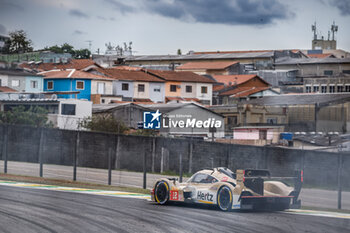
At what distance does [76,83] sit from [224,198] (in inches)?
2394

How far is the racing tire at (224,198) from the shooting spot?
58.0ft

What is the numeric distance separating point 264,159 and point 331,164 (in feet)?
11.5

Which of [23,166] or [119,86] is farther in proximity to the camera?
[119,86]

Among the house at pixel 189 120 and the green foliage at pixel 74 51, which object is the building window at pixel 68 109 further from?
the green foliage at pixel 74 51

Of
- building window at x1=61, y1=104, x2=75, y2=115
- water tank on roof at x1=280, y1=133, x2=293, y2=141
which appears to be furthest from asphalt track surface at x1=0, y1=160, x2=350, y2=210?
building window at x1=61, y1=104, x2=75, y2=115

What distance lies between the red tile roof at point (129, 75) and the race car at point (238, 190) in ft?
206

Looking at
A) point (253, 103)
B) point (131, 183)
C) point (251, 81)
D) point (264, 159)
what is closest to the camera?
point (131, 183)

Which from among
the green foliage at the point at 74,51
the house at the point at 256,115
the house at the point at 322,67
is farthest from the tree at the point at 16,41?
the house at the point at 322,67

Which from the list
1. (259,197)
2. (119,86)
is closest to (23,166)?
(259,197)

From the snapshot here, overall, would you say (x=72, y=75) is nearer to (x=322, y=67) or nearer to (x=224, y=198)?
(x=322, y=67)

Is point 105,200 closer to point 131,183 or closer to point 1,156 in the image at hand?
point 131,183

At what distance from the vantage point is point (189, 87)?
292 ft

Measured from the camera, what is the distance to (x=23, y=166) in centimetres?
3738

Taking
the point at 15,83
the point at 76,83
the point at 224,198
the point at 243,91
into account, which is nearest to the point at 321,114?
the point at 243,91
